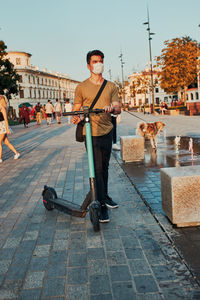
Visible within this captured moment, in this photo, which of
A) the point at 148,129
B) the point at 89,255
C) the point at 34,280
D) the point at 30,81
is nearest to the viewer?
the point at 34,280

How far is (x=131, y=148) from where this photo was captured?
25.8 feet

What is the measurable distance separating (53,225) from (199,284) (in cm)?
205

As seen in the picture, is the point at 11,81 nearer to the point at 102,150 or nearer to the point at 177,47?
the point at 177,47

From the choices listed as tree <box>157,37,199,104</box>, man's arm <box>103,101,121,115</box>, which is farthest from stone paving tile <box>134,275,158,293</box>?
tree <box>157,37,199,104</box>

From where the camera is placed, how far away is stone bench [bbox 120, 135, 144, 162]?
784 cm

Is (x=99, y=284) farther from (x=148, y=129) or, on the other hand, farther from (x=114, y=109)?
(x=148, y=129)

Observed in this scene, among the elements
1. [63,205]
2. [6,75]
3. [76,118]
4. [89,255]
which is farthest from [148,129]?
[6,75]

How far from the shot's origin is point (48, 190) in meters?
4.54

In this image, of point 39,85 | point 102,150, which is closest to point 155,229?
point 102,150

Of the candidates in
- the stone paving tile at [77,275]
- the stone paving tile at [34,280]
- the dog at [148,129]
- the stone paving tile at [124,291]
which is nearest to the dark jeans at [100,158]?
the stone paving tile at [77,275]

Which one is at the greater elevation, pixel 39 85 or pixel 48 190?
pixel 39 85

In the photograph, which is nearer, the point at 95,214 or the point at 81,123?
the point at 95,214

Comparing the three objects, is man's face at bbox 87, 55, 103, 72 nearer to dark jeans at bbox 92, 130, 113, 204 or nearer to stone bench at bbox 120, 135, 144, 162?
dark jeans at bbox 92, 130, 113, 204

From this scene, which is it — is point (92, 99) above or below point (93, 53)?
below
